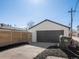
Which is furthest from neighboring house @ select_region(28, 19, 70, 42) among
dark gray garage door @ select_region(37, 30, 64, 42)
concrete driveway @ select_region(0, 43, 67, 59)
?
concrete driveway @ select_region(0, 43, 67, 59)

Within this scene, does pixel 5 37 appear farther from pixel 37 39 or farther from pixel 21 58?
pixel 37 39

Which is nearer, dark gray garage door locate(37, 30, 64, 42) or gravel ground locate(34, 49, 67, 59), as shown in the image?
gravel ground locate(34, 49, 67, 59)

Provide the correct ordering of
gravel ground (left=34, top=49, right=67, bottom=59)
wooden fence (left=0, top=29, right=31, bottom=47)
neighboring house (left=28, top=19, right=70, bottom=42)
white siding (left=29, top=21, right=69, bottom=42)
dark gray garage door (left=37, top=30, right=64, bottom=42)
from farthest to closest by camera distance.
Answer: dark gray garage door (left=37, top=30, right=64, bottom=42) → neighboring house (left=28, top=19, right=70, bottom=42) → white siding (left=29, top=21, right=69, bottom=42) → wooden fence (left=0, top=29, right=31, bottom=47) → gravel ground (left=34, top=49, right=67, bottom=59)

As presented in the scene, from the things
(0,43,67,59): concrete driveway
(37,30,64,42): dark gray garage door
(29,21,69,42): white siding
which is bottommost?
(0,43,67,59): concrete driveway

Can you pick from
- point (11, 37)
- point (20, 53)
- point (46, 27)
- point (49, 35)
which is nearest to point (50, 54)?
point (20, 53)

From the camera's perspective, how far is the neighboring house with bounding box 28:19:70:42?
2047 cm

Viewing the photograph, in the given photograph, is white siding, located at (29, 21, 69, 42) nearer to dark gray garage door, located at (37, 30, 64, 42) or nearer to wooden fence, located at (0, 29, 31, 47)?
dark gray garage door, located at (37, 30, 64, 42)

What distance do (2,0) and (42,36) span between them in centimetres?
1031

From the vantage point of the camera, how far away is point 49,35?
835 inches

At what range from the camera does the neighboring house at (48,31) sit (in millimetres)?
20469

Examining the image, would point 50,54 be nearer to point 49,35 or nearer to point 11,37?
point 11,37

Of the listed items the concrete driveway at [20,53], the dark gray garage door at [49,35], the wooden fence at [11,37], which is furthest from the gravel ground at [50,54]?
the dark gray garage door at [49,35]

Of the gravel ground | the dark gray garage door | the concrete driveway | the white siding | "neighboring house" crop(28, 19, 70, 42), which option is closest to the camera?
the concrete driveway

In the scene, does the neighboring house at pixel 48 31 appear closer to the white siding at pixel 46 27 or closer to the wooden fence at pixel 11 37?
the white siding at pixel 46 27
